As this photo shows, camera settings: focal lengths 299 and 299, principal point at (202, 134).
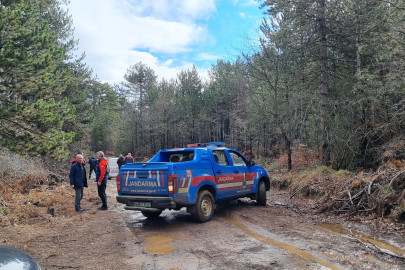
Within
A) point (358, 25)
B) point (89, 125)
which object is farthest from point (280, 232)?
point (89, 125)

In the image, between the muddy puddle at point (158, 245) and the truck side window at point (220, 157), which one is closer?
the muddy puddle at point (158, 245)

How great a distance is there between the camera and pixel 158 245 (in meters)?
5.94

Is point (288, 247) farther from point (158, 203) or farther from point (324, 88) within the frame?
point (324, 88)

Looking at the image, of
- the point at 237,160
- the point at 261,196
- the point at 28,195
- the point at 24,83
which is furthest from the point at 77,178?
the point at 261,196

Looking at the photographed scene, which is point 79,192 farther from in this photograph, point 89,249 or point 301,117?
point 301,117

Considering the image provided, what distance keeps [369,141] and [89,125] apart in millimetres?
24127

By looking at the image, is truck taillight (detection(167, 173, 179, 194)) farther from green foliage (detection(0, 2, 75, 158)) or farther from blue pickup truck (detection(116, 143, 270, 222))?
green foliage (detection(0, 2, 75, 158))

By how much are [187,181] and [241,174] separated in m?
2.43

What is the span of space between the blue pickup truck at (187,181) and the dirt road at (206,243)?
0.57 metres

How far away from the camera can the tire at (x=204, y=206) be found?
7342 millimetres

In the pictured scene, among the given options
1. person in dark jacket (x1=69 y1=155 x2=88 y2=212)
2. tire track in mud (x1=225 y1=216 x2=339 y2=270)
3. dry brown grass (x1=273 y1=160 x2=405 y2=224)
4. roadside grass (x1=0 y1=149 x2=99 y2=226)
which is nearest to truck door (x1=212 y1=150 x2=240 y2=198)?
tire track in mud (x1=225 y1=216 x2=339 y2=270)

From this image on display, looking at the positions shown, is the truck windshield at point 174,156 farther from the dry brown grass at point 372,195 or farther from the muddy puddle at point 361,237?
the dry brown grass at point 372,195

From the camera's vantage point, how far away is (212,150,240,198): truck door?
8148mm

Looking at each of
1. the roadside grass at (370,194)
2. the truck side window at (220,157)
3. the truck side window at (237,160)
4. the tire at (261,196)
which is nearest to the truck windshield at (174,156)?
the truck side window at (220,157)
